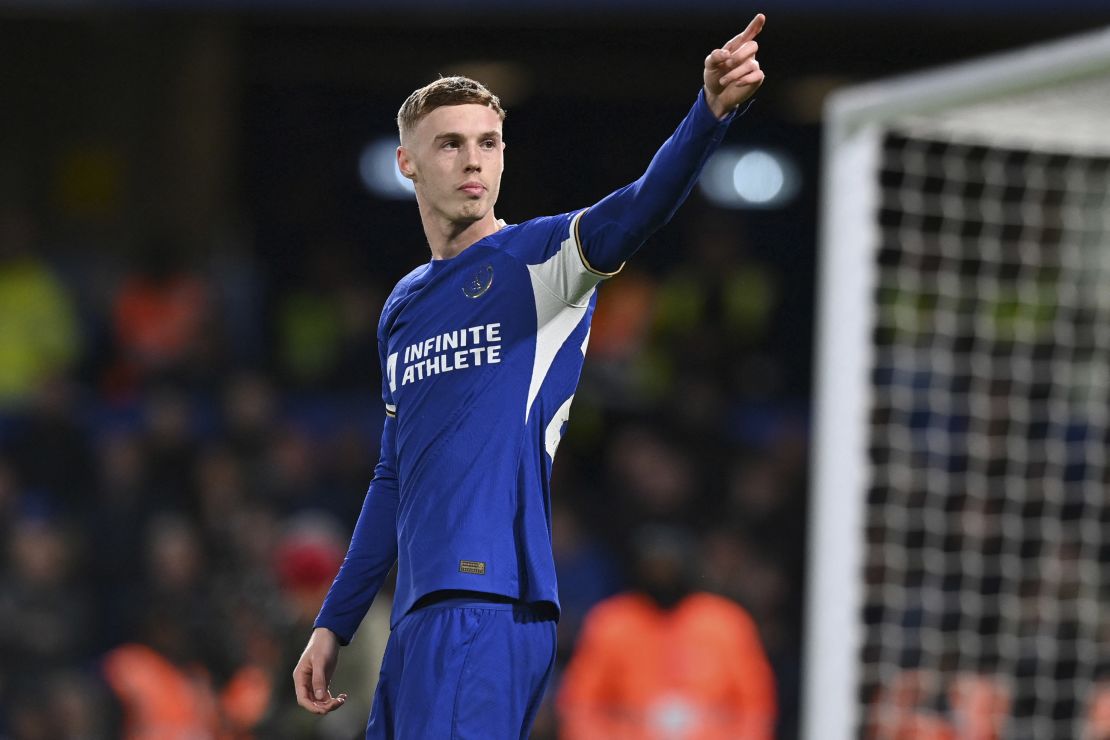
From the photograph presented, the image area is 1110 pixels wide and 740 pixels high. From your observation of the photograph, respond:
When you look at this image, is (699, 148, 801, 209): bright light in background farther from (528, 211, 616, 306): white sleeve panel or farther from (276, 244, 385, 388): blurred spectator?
(528, 211, 616, 306): white sleeve panel

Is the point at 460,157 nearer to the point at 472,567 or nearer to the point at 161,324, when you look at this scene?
the point at 472,567

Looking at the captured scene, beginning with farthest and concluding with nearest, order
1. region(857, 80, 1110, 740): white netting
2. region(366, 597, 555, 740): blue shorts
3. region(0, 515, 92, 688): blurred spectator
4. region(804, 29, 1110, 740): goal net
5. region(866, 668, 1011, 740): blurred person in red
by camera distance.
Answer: region(0, 515, 92, 688): blurred spectator
region(857, 80, 1110, 740): white netting
region(866, 668, 1011, 740): blurred person in red
region(804, 29, 1110, 740): goal net
region(366, 597, 555, 740): blue shorts

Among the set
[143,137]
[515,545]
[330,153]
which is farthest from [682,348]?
[515,545]

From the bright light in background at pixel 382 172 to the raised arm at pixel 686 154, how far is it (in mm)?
12174

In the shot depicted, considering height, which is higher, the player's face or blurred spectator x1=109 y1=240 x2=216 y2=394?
blurred spectator x1=109 y1=240 x2=216 y2=394

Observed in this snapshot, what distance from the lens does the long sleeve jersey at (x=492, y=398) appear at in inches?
102

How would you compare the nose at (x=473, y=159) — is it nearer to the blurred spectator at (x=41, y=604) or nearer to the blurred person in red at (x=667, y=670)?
the blurred person in red at (x=667, y=670)

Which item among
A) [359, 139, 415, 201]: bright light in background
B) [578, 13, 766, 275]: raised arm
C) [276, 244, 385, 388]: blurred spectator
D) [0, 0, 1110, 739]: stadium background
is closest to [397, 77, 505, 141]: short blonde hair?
[578, 13, 766, 275]: raised arm

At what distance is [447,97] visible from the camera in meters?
2.64

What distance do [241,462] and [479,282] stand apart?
6954 mm

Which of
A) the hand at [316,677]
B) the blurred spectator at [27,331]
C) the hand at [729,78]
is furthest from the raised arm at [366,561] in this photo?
the blurred spectator at [27,331]

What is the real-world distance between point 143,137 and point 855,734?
317 inches

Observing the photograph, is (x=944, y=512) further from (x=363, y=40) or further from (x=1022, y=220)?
(x=363, y=40)

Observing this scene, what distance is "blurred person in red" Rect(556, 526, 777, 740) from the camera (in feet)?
23.5
